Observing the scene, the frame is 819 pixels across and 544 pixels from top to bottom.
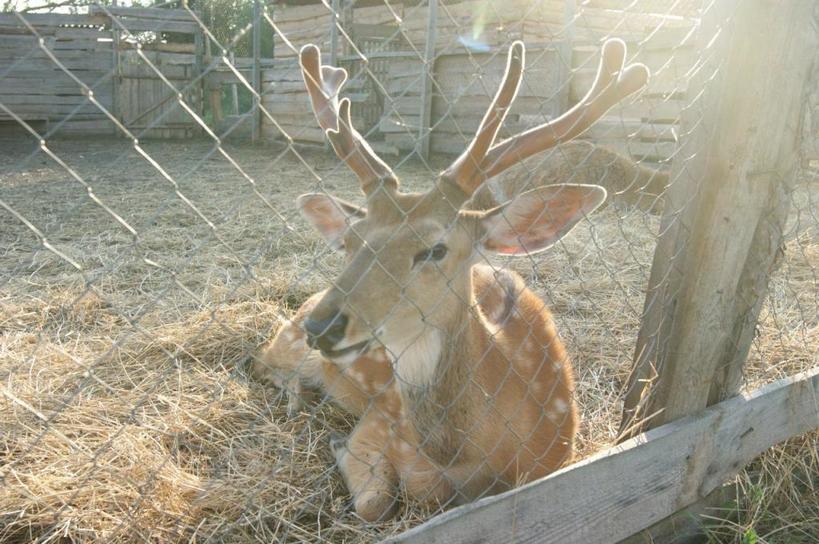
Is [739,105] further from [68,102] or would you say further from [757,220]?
[68,102]

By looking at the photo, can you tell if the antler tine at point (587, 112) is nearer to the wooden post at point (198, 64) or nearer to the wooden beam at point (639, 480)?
the wooden beam at point (639, 480)

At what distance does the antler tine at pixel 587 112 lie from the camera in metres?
2.28

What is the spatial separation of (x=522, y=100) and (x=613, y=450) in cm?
911

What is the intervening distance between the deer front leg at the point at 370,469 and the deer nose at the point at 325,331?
1.24ft

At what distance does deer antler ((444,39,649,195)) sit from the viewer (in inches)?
89.5

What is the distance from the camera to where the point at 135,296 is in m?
4.37

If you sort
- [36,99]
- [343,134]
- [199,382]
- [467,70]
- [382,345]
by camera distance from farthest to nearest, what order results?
[36,99] < [467,70] < [199,382] < [343,134] < [382,345]

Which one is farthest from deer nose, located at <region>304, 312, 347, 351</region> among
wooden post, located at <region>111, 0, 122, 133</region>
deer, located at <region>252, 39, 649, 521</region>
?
wooden post, located at <region>111, 0, 122, 133</region>

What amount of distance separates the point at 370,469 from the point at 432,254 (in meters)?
0.71

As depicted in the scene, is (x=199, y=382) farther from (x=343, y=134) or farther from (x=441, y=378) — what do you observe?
(x=343, y=134)

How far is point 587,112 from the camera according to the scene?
7.56 feet

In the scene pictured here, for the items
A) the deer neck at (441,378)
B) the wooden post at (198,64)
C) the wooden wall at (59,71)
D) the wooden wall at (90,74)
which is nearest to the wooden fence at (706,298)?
the deer neck at (441,378)

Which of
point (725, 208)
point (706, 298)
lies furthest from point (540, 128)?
point (706, 298)

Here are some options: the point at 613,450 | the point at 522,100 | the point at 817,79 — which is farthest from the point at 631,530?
the point at 522,100
